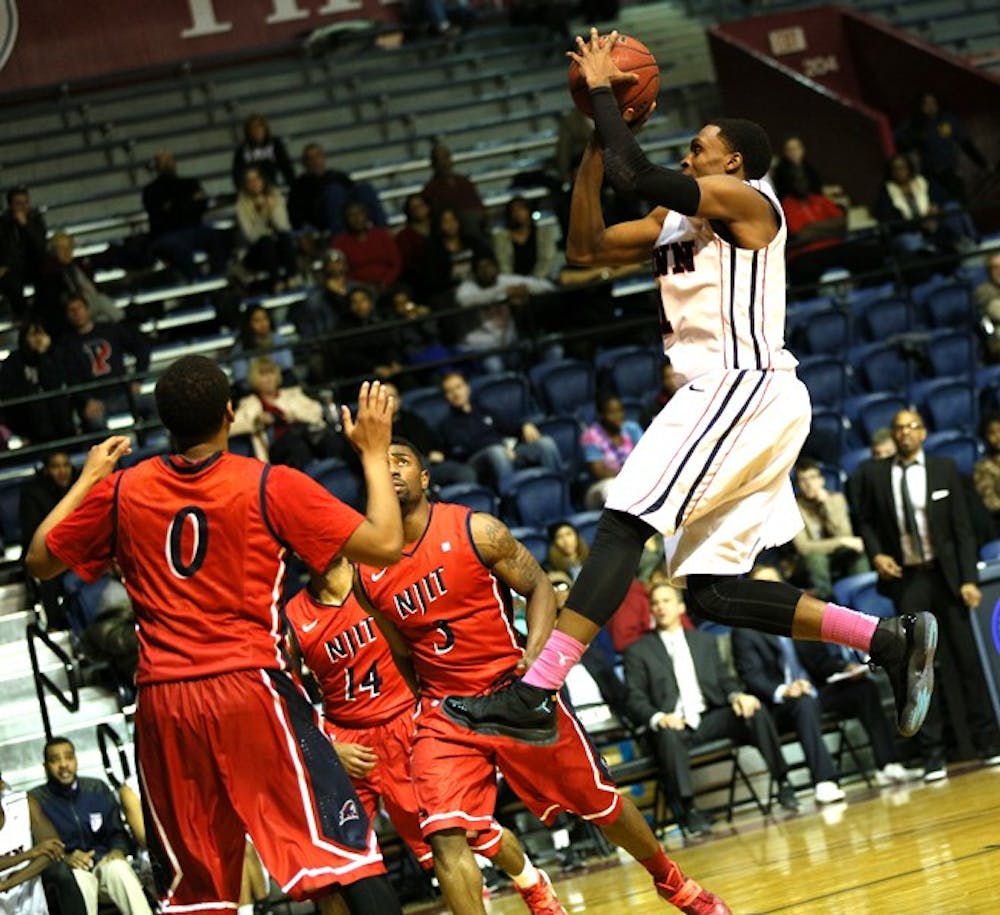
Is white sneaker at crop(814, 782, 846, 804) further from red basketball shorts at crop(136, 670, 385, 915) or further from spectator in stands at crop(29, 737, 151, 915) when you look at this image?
red basketball shorts at crop(136, 670, 385, 915)

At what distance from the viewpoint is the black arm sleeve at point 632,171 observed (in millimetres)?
5383

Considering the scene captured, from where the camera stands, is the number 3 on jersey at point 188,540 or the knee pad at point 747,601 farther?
the knee pad at point 747,601

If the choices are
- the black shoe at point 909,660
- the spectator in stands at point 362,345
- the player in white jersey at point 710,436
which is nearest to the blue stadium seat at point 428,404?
the spectator in stands at point 362,345

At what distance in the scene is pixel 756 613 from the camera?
5.84 metres

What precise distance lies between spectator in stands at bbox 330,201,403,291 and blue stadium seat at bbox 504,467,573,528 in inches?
115

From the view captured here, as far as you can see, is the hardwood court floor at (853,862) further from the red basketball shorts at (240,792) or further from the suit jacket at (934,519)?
the red basketball shorts at (240,792)

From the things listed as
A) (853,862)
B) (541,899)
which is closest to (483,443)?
(853,862)

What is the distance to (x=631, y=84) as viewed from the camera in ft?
18.9

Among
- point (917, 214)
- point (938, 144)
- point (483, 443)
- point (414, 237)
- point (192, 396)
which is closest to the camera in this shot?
point (192, 396)

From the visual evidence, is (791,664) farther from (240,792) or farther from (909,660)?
(240,792)

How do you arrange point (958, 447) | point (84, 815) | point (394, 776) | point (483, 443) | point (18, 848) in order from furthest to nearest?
point (958, 447)
point (483, 443)
point (84, 815)
point (18, 848)
point (394, 776)

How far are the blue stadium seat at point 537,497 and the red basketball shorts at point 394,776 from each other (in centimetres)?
436

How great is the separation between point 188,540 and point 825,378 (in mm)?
9309

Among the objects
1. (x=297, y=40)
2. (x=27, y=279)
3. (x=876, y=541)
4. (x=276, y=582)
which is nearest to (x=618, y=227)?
(x=276, y=582)
